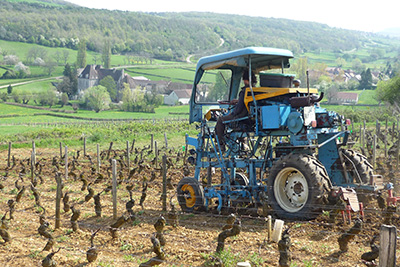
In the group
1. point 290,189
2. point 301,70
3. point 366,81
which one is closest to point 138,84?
point 301,70

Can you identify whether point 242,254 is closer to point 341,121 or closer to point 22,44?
point 341,121

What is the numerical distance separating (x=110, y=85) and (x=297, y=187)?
359 feet

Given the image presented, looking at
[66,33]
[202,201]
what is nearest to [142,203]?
[202,201]

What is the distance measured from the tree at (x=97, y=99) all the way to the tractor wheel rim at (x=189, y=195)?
78.6m

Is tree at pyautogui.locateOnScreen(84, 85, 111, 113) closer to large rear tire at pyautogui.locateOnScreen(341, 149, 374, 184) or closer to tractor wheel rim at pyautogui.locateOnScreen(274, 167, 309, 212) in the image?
large rear tire at pyautogui.locateOnScreen(341, 149, 374, 184)

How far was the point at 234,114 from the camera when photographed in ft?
34.4

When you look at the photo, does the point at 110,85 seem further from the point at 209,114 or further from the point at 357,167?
the point at 357,167

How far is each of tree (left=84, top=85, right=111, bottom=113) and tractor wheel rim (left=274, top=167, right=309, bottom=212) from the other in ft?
265

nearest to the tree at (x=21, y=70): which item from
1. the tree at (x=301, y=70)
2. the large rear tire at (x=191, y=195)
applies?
the tree at (x=301, y=70)

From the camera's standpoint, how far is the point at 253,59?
35.4 ft

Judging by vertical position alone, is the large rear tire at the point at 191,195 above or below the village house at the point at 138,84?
below

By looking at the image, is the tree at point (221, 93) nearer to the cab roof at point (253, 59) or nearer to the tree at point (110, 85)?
the cab roof at point (253, 59)

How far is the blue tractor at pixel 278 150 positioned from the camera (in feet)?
30.3

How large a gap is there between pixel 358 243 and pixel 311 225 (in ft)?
3.88
